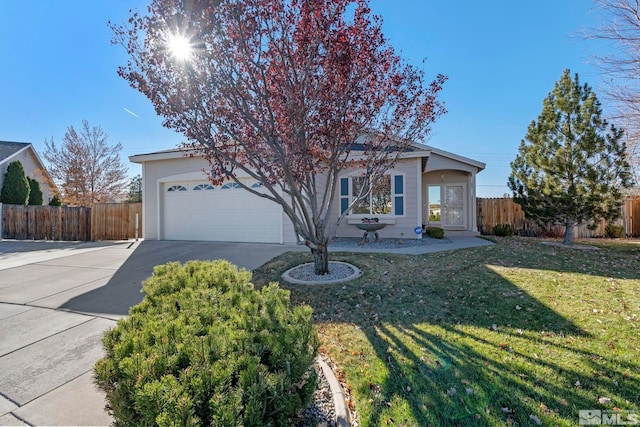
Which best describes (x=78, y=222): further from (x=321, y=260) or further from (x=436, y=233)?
(x=436, y=233)

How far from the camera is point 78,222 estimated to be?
13.9m

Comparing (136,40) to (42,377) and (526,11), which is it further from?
(526,11)

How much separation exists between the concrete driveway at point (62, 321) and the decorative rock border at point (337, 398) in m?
1.75

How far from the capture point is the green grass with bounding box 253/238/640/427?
2449 mm

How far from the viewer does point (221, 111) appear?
488cm

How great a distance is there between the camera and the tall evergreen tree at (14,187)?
60.5ft

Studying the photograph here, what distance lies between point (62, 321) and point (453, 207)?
15.5 metres

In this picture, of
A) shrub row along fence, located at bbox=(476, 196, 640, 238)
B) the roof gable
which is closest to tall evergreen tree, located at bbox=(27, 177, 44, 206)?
the roof gable

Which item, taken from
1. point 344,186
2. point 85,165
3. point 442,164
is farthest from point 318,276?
point 85,165

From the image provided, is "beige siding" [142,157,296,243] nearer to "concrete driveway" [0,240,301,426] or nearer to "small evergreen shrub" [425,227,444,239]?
"concrete driveway" [0,240,301,426]

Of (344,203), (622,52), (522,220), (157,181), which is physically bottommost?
(522,220)

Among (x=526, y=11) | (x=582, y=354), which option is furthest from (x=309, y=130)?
(x=526, y=11)

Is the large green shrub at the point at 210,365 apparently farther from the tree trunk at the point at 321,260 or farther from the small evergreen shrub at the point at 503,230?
the small evergreen shrub at the point at 503,230

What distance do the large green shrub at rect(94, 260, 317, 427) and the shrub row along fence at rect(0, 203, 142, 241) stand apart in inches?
513
